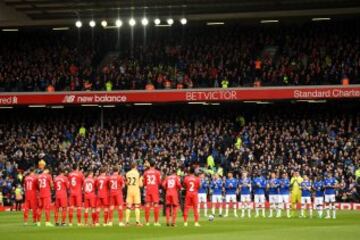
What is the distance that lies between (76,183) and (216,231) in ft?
21.3

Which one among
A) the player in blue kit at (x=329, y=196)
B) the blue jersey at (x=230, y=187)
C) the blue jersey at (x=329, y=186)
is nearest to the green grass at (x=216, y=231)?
the player in blue kit at (x=329, y=196)

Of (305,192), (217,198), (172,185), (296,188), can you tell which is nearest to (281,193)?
(296,188)

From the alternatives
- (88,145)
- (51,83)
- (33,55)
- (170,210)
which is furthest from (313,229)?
(33,55)

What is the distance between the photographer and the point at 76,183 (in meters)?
32.2

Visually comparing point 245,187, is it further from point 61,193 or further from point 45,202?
point 45,202

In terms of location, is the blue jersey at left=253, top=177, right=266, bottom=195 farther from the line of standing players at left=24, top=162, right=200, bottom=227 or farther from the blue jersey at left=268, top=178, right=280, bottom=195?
the line of standing players at left=24, top=162, right=200, bottom=227

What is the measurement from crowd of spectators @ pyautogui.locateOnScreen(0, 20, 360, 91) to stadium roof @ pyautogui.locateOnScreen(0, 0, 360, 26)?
8.98ft

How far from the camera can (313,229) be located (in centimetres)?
2927

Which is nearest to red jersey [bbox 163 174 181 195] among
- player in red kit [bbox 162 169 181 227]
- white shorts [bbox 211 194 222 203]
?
player in red kit [bbox 162 169 181 227]

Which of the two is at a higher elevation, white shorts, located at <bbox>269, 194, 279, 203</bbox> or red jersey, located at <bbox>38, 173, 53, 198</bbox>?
red jersey, located at <bbox>38, 173, 53, 198</bbox>

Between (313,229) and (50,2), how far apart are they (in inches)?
1153

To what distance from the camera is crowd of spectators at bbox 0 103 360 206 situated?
48.8 m

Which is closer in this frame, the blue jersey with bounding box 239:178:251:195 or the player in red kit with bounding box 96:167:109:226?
the player in red kit with bounding box 96:167:109:226

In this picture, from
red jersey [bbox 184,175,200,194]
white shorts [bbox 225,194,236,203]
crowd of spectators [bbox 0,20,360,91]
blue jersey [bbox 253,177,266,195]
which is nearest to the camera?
red jersey [bbox 184,175,200,194]
